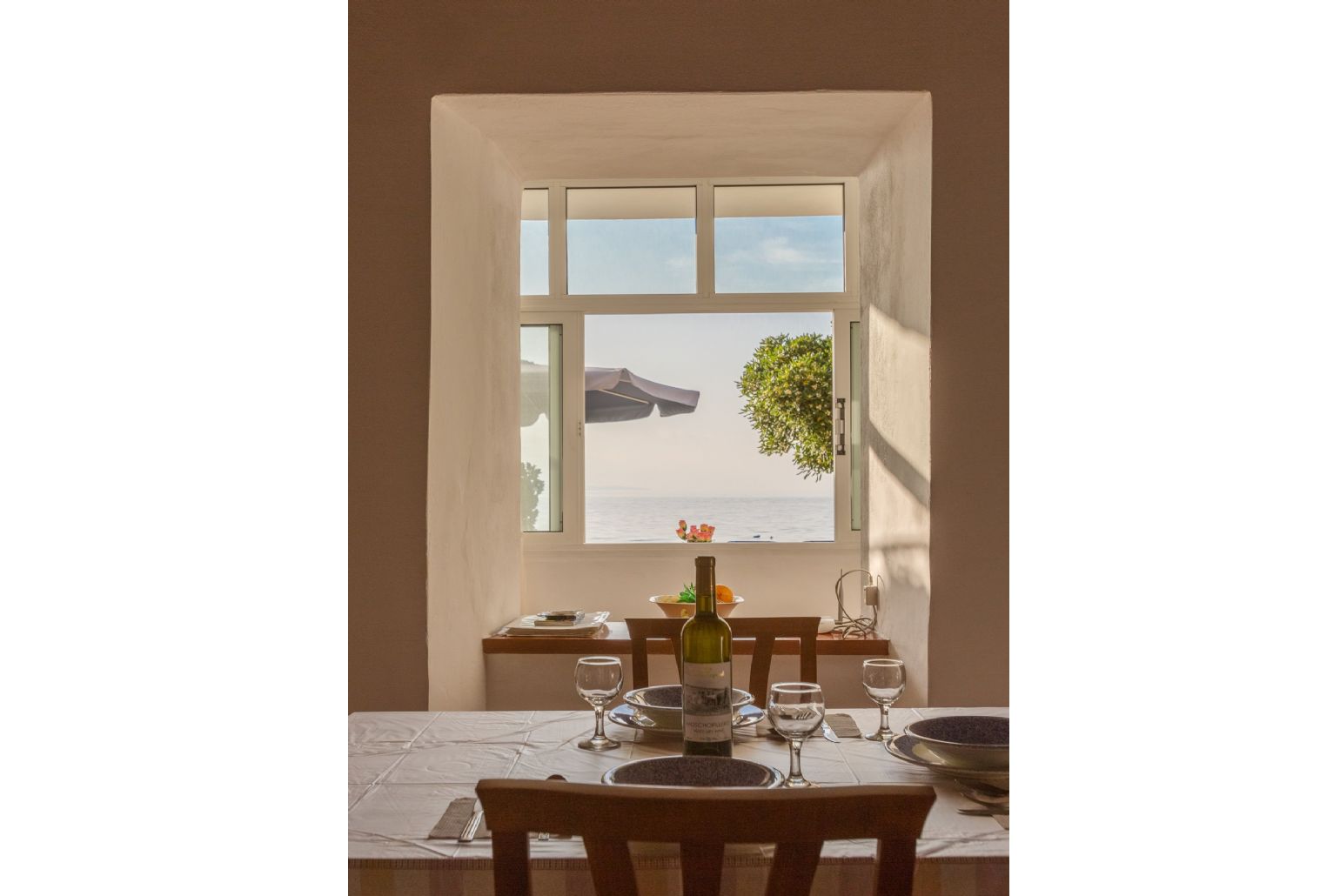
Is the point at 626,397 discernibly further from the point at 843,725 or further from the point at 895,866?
the point at 895,866

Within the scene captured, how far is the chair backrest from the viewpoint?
0.76 metres

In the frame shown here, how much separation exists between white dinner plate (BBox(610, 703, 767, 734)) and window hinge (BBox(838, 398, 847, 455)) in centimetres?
217

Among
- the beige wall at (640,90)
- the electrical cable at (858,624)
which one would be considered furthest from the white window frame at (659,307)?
the beige wall at (640,90)

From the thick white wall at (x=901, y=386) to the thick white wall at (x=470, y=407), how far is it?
1210mm

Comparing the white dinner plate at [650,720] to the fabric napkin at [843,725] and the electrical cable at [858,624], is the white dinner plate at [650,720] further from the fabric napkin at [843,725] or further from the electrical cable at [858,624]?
the electrical cable at [858,624]

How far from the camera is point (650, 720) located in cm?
170

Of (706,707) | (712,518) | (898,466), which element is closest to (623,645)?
(898,466)

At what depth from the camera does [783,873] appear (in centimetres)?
80

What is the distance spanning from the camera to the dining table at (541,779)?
111 centimetres

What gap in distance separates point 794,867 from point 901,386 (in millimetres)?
2176

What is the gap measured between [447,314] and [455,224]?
0.89 ft

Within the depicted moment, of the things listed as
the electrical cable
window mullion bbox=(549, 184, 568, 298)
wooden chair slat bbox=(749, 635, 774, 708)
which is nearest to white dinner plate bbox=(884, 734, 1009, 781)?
wooden chair slat bbox=(749, 635, 774, 708)
